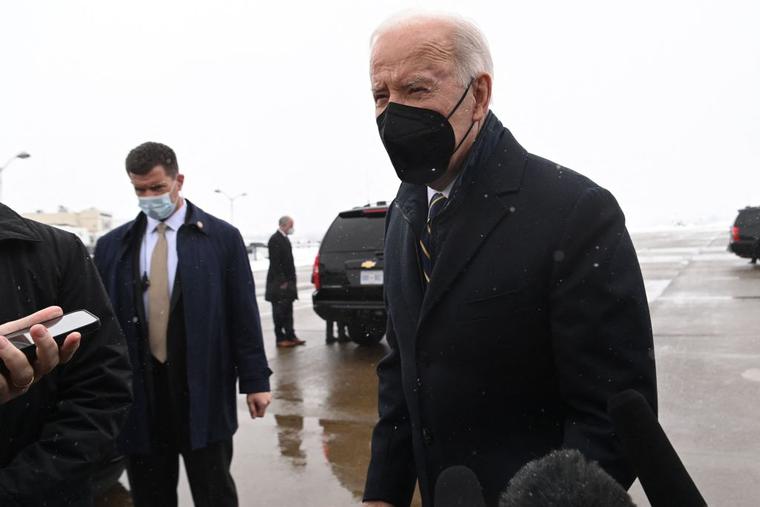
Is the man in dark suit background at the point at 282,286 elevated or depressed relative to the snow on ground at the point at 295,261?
elevated

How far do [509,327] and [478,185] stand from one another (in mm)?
401

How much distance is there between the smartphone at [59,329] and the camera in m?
1.39

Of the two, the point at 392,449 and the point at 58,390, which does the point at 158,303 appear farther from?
the point at 392,449

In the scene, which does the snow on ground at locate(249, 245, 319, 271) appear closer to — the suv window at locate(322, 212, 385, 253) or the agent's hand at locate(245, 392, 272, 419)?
the suv window at locate(322, 212, 385, 253)

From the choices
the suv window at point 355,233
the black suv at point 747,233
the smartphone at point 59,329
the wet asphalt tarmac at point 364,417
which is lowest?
the black suv at point 747,233

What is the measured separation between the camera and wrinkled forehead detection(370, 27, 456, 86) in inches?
63.4

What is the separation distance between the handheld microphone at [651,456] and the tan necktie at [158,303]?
2621 mm

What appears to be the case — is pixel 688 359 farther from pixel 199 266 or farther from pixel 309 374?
pixel 199 266

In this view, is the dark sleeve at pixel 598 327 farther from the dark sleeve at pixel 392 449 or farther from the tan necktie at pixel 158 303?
the tan necktie at pixel 158 303

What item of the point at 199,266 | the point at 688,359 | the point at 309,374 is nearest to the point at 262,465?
the point at 199,266

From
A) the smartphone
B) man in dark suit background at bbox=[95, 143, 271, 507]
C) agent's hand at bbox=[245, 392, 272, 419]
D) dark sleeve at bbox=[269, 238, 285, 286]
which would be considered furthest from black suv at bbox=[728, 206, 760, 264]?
the smartphone

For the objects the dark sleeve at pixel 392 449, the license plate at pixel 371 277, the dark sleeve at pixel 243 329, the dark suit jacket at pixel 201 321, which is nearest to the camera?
the dark sleeve at pixel 392 449

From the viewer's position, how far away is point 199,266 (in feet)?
9.95

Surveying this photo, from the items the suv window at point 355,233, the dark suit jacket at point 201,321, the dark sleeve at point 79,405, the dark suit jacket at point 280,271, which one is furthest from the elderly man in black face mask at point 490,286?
the dark suit jacket at point 280,271
